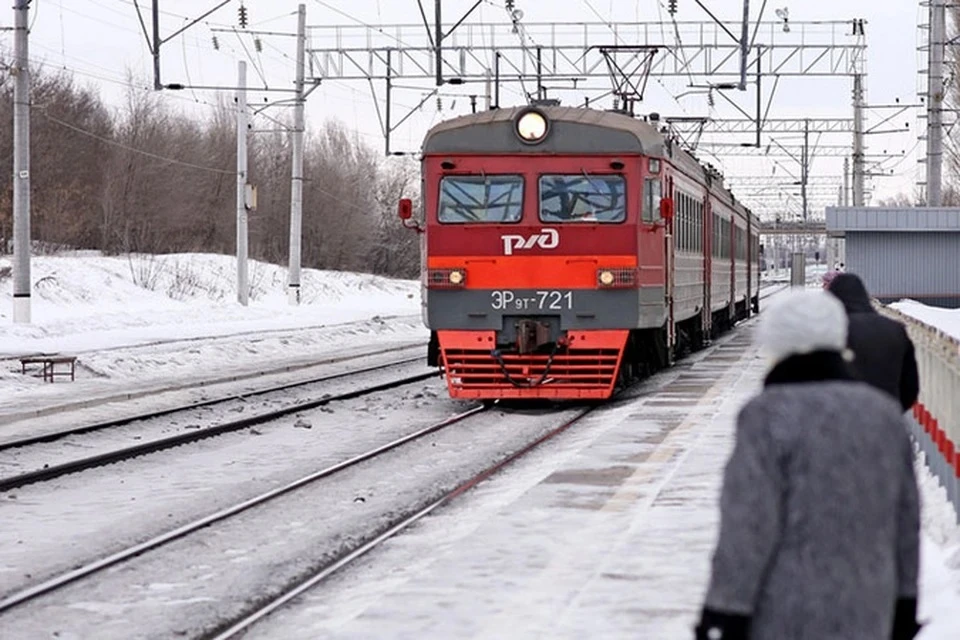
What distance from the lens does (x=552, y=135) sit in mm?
17844

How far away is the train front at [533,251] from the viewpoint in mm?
17531

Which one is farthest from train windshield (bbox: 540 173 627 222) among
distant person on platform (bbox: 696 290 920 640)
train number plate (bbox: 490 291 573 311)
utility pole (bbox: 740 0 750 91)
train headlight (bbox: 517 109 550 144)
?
utility pole (bbox: 740 0 750 91)

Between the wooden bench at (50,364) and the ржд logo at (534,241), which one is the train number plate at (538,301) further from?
the wooden bench at (50,364)

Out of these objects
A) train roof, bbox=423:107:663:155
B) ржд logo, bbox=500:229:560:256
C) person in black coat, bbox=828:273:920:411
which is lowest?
person in black coat, bbox=828:273:920:411

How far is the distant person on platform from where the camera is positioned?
12.6 feet

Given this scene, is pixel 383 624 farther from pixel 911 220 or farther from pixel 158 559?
pixel 911 220

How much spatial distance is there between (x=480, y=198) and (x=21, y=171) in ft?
47.9

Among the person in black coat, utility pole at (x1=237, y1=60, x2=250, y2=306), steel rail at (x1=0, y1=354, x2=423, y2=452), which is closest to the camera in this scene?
the person in black coat

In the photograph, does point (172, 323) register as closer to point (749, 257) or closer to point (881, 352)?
point (749, 257)

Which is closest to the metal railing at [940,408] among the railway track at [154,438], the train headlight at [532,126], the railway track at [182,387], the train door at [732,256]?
the train headlight at [532,126]

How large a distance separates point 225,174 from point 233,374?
170 feet

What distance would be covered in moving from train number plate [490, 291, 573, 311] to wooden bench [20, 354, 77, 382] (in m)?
8.50

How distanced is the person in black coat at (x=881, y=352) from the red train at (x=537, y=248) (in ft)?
32.5

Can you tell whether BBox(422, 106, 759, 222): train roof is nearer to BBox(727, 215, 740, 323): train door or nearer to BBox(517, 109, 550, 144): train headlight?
BBox(517, 109, 550, 144): train headlight
